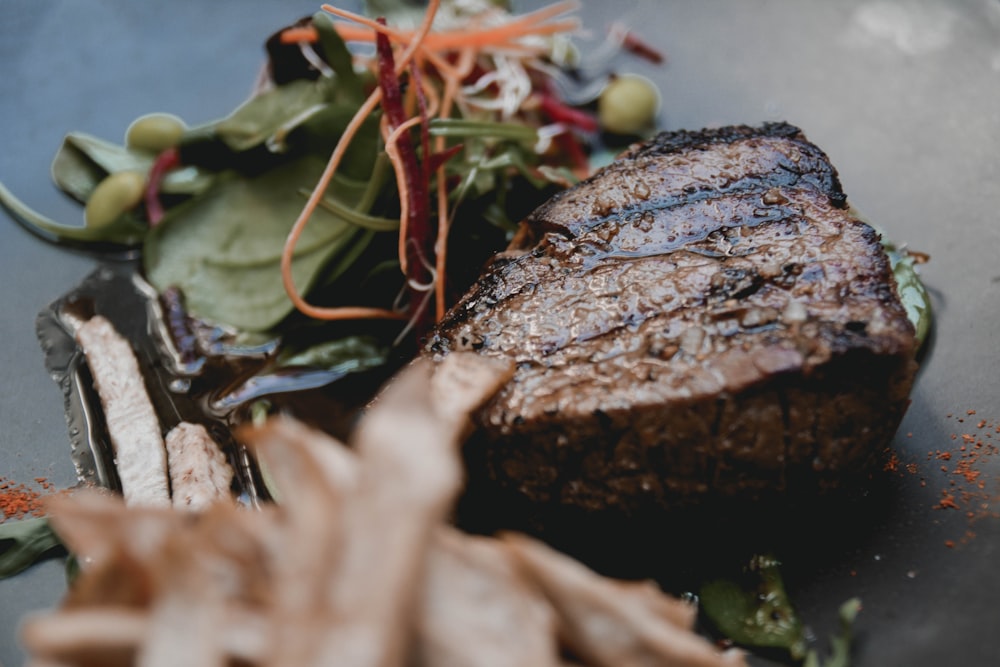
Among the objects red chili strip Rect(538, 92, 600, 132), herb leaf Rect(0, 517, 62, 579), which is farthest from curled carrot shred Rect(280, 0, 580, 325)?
herb leaf Rect(0, 517, 62, 579)

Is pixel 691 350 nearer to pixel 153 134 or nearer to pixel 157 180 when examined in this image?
pixel 157 180

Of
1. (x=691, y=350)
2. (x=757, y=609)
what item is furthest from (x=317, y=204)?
(x=757, y=609)

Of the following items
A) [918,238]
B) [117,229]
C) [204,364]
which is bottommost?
[204,364]

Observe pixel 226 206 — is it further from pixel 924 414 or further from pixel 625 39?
pixel 924 414

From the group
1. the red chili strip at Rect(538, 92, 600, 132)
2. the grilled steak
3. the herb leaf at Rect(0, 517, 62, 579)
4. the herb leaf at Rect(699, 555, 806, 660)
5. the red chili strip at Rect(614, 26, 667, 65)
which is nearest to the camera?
the grilled steak

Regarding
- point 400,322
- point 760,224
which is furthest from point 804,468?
point 400,322

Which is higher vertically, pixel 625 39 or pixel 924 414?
pixel 625 39

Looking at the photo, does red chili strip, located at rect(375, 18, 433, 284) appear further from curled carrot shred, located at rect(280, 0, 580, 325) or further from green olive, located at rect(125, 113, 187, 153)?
green olive, located at rect(125, 113, 187, 153)
